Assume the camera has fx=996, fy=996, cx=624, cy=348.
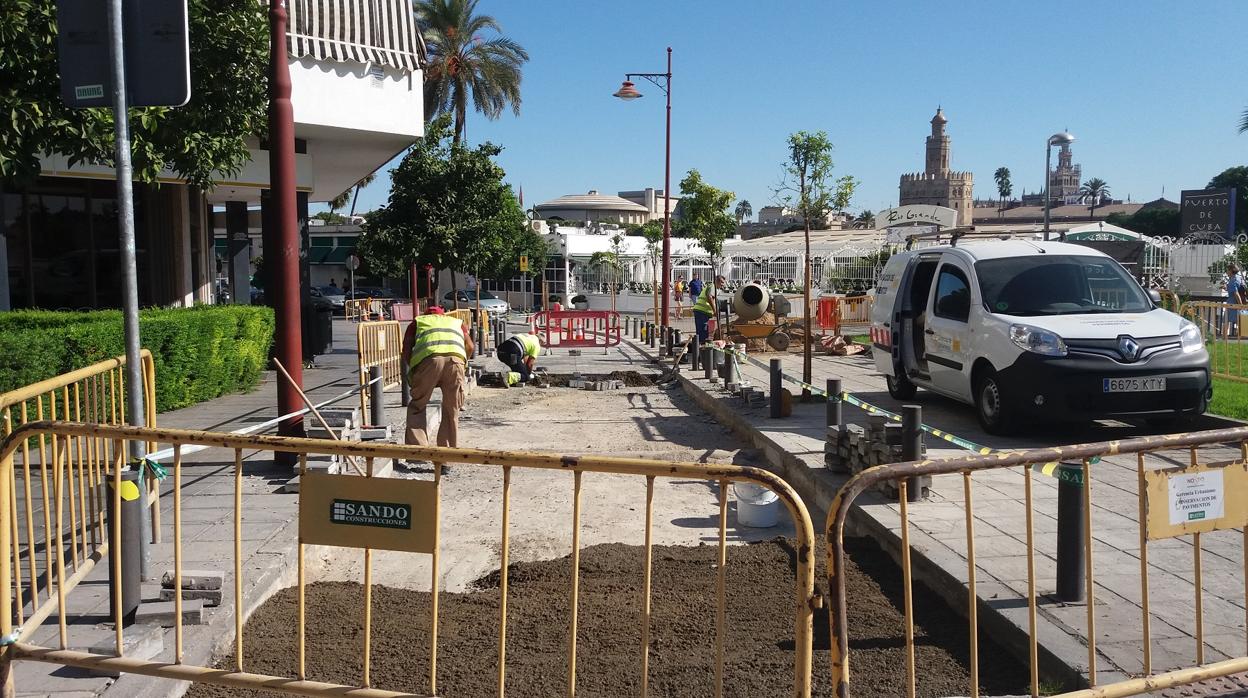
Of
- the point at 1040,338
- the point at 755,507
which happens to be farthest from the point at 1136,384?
the point at 755,507

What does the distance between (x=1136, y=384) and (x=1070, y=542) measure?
4.67 metres

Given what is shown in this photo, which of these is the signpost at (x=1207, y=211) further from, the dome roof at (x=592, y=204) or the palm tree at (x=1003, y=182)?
the palm tree at (x=1003, y=182)

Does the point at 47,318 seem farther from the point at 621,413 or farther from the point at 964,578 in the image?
the point at 964,578

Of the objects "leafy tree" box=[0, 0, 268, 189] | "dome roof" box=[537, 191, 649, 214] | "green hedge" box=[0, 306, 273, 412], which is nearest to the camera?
"leafy tree" box=[0, 0, 268, 189]

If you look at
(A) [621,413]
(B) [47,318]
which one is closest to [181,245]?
(B) [47,318]

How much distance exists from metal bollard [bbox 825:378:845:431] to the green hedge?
20.7 feet

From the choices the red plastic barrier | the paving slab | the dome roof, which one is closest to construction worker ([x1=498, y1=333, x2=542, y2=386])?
the red plastic barrier

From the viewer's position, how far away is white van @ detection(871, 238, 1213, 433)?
8516 mm

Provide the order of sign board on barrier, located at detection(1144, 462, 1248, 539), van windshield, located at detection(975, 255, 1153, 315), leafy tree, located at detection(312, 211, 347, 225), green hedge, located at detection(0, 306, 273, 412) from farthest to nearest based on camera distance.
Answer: leafy tree, located at detection(312, 211, 347, 225), van windshield, located at detection(975, 255, 1153, 315), green hedge, located at detection(0, 306, 273, 412), sign board on barrier, located at detection(1144, 462, 1248, 539)

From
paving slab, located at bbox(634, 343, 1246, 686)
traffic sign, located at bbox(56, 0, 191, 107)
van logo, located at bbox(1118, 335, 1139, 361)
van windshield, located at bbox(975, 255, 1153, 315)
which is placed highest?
traffic sign, located at bbox(56, 0, 191, 107)

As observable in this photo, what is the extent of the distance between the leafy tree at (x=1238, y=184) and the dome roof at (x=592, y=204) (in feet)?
184

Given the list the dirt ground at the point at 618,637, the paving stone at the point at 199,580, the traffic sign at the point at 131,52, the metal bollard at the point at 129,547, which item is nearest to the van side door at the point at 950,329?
the dirt ground at the point at 618,637

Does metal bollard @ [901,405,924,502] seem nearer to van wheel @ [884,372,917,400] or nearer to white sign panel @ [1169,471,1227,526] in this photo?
white sign panel @ [1169,471,1227,526]

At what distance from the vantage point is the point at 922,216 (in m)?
19.6
